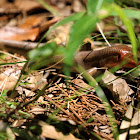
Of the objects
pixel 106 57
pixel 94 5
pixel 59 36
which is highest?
pixel 94 5

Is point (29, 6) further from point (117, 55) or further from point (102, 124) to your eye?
point (102, 124)

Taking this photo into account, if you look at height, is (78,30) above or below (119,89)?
above

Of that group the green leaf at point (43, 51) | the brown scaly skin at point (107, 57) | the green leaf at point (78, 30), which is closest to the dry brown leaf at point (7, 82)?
the brown scaly skin at point (107, 57)

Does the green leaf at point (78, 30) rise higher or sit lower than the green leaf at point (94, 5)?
lower

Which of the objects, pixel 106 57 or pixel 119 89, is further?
pixel 106 57

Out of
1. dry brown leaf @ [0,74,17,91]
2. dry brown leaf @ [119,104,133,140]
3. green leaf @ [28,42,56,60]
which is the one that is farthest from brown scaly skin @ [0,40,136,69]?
green leaf @ [28,42,56,60]

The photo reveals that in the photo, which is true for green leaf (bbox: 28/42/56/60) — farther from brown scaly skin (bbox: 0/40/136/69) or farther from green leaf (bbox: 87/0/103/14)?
brown scaly skin (bbox: 0/40/136/69)

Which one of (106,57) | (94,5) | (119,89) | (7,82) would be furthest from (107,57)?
(94,5)

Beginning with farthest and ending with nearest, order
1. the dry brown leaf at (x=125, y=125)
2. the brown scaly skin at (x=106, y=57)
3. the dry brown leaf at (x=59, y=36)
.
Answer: the dry brown leaf at (x=59, y=36)
the brown scaly skin at (x=106, y=57)
the dry brown leaf at (x=125, y=125)

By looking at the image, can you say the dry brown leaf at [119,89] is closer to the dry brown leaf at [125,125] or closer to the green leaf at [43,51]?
the dry brown leaf at [125,125]

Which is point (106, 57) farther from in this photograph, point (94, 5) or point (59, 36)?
point (94, 5)

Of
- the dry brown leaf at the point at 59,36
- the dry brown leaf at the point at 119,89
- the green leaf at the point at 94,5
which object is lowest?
the dry brown leaf at the point at 119,89

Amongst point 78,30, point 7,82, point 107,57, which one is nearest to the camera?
point 78,30
